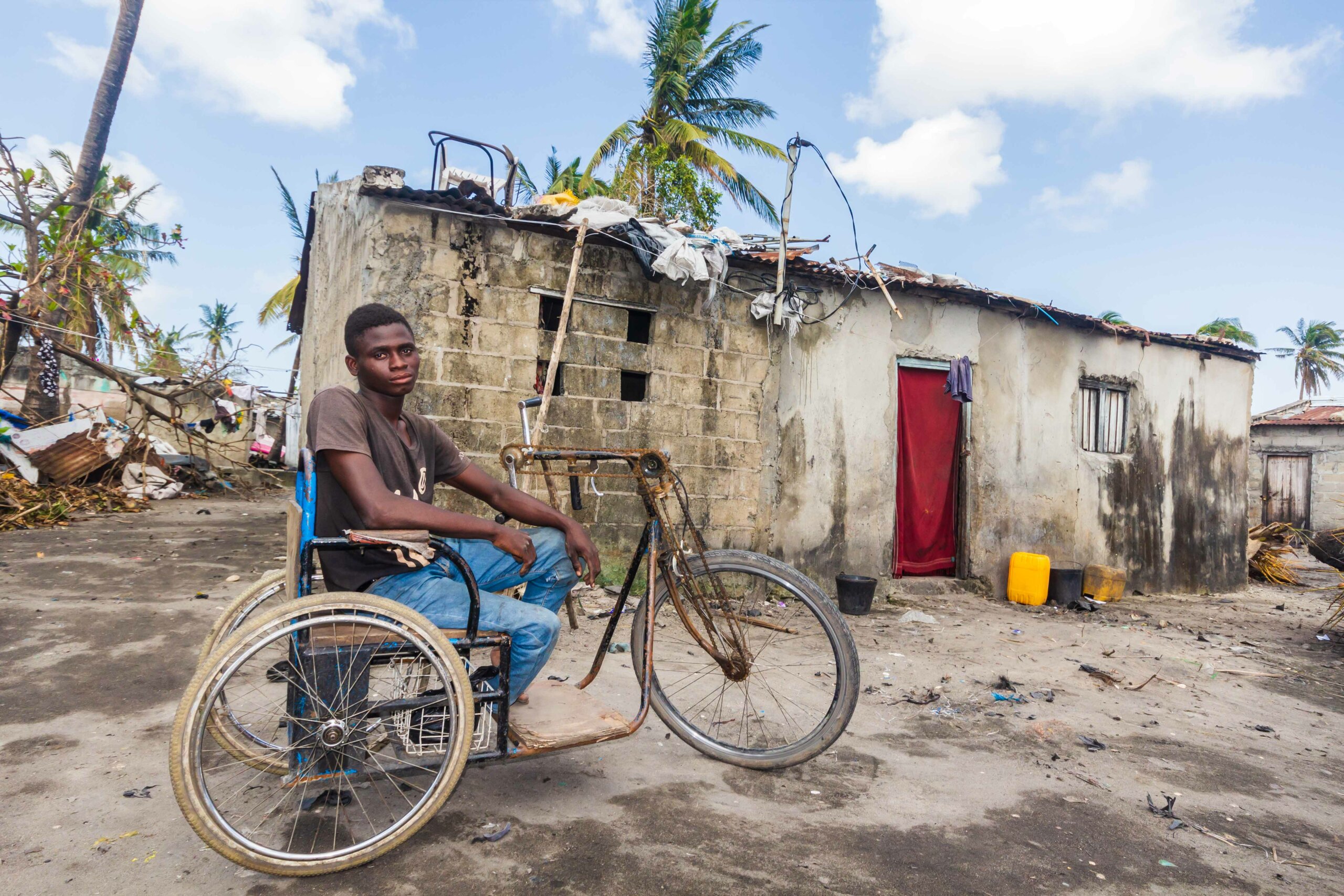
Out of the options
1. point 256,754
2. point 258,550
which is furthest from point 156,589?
point 256,754

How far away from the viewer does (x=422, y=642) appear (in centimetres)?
202

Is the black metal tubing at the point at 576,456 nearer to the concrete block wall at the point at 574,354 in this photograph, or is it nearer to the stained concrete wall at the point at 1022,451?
the concrete block wall at the point at 574,354

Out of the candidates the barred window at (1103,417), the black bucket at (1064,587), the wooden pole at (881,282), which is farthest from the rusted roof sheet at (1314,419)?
the wooden pole at (881,282)

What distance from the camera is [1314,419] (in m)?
20.0

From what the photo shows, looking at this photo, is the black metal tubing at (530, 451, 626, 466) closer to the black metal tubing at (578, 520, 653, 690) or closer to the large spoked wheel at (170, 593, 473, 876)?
the black metal tubing at (578, 520, 653, 690)

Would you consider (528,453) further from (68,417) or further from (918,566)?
(68,417)

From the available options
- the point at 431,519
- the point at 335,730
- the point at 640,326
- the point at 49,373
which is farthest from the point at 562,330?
the point at 49,373

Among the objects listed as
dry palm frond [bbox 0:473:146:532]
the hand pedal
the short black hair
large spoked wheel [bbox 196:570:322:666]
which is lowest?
dry palm frond [bbox 0:473:146:532]

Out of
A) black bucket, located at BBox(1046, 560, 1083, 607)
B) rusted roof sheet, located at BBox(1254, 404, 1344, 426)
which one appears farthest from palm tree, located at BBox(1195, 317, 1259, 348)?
black bucket, located at BBox(1046, 560, 1083, 607)

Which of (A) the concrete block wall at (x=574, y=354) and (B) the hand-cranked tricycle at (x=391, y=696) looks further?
(A) the concrete block wall at (x=574, y=354)

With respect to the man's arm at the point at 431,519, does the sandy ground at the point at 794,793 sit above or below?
below

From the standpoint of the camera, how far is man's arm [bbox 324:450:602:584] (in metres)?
2.12

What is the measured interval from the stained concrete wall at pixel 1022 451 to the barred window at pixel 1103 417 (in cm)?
11

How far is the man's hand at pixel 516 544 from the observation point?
2.30 m
